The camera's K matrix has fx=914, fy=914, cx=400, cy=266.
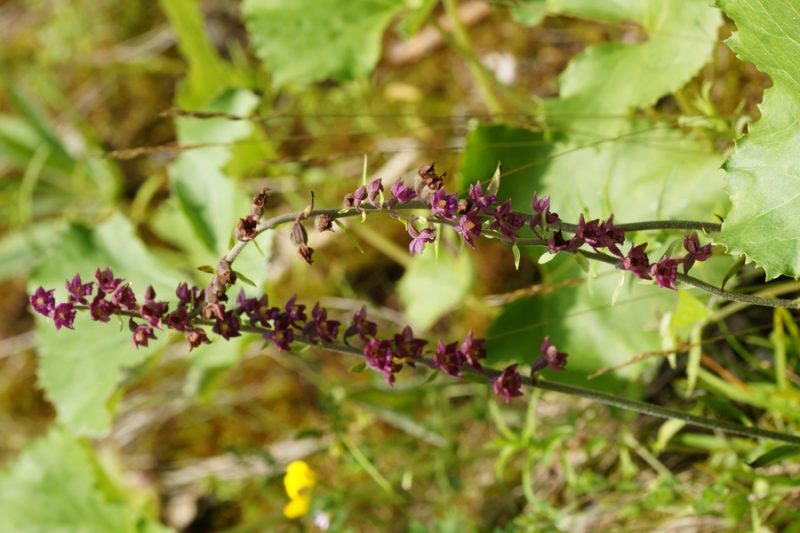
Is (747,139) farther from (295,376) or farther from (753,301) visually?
(295,376)

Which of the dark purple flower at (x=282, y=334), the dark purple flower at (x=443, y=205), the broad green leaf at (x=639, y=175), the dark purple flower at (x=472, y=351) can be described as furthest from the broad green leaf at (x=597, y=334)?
the dark purple flower at (x=443, y=205)

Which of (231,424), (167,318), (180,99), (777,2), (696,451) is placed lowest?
(231,424)

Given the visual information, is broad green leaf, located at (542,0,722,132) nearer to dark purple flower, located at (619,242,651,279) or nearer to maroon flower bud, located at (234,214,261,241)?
dark purple flower, located at (619,242,651,279)

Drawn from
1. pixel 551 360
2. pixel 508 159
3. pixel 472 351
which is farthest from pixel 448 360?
pixel 508 159

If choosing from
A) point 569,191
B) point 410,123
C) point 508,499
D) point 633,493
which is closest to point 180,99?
point 410,123

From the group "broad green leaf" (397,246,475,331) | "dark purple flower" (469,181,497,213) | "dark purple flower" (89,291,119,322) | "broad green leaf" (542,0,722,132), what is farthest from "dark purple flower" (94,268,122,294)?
"broad green leaf" (397,246,475,331)

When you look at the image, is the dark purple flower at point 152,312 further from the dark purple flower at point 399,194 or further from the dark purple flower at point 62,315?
the dark purple flower at point 399,194

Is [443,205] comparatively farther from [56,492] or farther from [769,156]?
[56,492]
